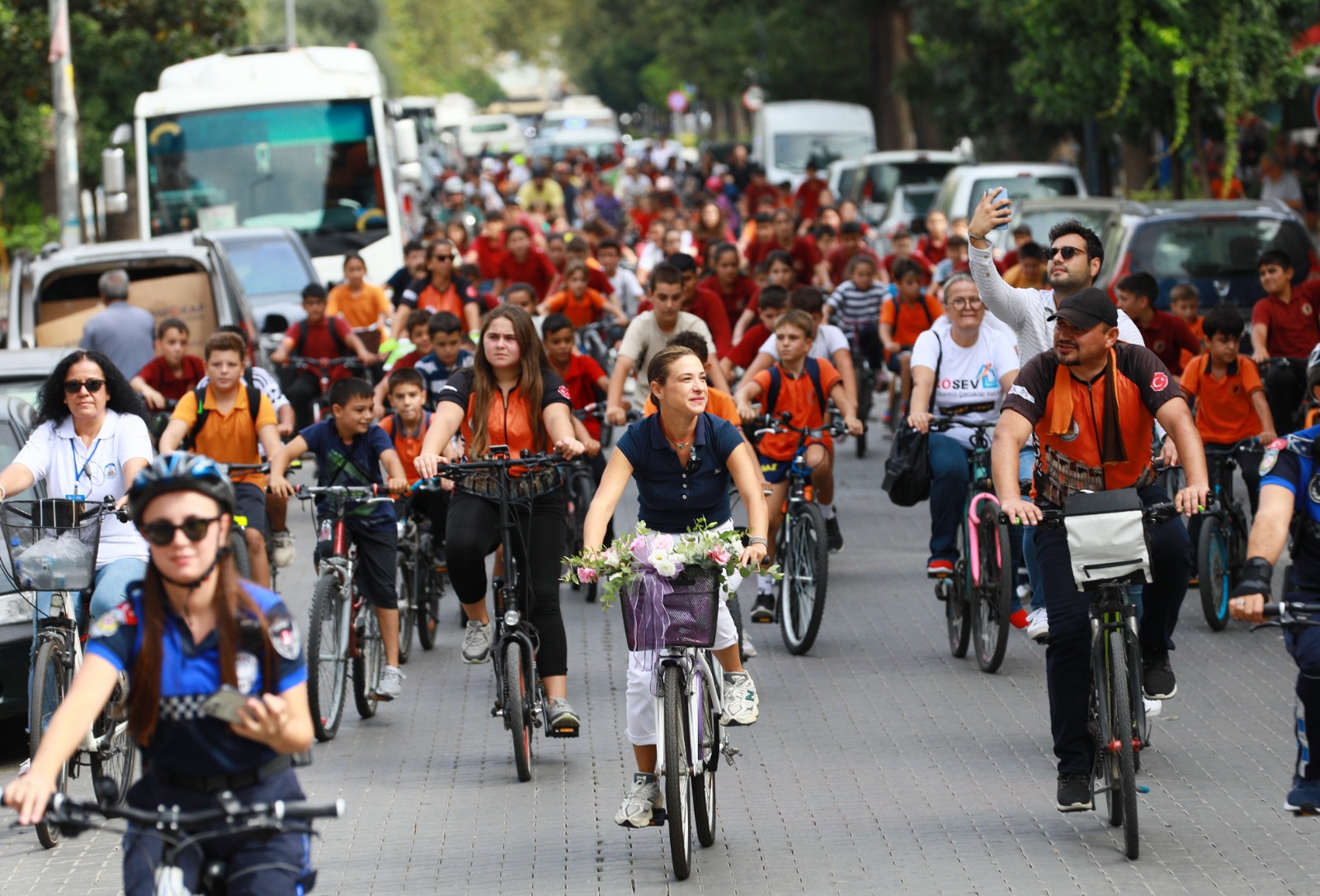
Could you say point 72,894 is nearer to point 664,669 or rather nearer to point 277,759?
point 664,669

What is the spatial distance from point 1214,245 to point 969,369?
19.3 feet

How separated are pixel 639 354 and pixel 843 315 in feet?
19.5

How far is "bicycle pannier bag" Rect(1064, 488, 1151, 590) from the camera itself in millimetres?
6703

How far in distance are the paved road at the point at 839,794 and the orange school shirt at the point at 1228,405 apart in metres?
1.13

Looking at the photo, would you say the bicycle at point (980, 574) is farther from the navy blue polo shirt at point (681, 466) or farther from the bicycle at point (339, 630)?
the bicycle at point (339, 630)

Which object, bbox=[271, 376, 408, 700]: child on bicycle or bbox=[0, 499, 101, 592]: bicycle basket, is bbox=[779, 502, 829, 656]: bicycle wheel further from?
bbox=[0, 499, 101, 592]: bicycle basket

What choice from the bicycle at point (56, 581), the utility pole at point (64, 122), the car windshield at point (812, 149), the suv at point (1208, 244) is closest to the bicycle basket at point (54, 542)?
the bicycle at point (56, 581)

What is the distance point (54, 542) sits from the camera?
296 inches

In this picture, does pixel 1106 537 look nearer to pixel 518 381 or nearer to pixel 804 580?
pixel 518 381

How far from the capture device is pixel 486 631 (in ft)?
28.9

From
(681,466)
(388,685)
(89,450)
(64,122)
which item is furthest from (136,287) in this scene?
(64,122)

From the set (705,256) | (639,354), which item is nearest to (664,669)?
(639,354)

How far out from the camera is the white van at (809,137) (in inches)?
1601

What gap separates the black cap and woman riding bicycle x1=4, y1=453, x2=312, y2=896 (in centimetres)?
330
